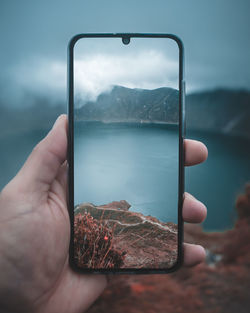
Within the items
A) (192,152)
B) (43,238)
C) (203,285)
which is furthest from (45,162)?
(203,285)

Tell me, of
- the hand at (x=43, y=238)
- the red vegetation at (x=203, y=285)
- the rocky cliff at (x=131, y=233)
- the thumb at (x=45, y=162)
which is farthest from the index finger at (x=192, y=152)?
the red vegetation at (x=203, y=285)

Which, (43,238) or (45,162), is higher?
(45,162)

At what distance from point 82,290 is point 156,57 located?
49 centimetres

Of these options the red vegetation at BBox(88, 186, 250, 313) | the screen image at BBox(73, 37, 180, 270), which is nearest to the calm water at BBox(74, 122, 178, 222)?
the screen image at BBox(73, 37, 180, 270)

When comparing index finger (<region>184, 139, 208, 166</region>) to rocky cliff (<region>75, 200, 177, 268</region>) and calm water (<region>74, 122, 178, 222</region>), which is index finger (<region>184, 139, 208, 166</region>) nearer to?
calm water (<region>74, 122, 178, 222</region>)

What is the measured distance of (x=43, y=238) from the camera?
492mm

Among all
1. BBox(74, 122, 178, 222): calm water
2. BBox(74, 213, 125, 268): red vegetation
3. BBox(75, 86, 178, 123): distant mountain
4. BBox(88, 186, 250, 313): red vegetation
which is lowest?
BBox(88, 186, 250, 313): red vegetation

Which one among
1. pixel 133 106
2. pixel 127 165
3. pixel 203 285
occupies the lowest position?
pixel 203 285

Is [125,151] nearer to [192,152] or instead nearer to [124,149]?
[124,149]

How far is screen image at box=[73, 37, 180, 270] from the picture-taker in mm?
A: 530

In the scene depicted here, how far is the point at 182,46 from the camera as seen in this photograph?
54 cm

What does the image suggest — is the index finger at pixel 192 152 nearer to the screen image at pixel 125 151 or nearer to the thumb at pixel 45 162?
the screen image at pixel 125 151

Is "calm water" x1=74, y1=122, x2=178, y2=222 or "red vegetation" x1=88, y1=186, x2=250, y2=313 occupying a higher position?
"calm water" x1=74, y1=122, x2=178, y2=222

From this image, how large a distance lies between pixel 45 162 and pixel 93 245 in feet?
0.62
